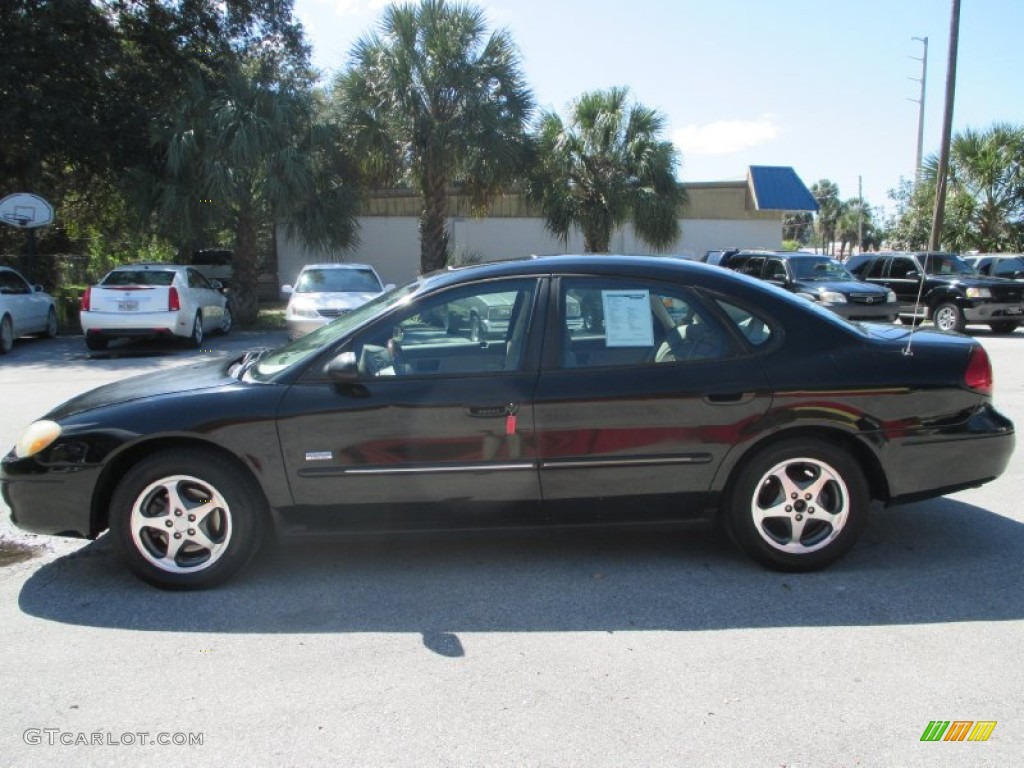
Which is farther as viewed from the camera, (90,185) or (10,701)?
(90,185)

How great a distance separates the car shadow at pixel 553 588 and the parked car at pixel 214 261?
21.1m

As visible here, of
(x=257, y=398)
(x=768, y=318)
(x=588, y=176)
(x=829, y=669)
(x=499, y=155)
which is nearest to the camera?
(x=829, y=669)

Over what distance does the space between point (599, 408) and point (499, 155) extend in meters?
15.9

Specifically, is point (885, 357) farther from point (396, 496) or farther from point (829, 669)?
point (396, 496)

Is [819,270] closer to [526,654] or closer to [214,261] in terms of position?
[526,654]

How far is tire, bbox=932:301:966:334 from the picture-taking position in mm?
16719

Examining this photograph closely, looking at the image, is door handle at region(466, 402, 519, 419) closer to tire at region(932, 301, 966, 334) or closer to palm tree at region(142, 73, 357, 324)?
palm tree at region(142, 73, 357, 324)

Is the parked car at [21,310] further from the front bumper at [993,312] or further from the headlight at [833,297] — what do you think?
the front bumper at [993,312]

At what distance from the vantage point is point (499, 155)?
62.6ft

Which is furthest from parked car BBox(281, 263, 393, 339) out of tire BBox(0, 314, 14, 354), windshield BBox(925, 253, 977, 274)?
windshield BBox(925, 253, 977, 274)

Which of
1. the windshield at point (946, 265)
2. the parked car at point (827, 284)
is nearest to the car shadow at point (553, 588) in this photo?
the parked car at point (827, 284)

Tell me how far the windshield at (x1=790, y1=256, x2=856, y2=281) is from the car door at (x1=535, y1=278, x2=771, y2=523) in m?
13.2

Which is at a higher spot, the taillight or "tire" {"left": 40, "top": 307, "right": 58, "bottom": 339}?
the taillight

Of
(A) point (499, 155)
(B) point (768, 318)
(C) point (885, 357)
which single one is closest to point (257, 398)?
(B) point (768, 318)
